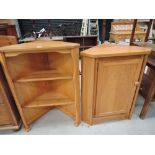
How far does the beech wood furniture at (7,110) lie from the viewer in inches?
48.2

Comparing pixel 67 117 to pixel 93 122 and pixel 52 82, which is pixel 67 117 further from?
pixel 52 82

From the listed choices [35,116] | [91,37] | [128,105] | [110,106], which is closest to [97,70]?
[110,106]

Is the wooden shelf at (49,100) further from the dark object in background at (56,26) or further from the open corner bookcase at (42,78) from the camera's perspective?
the dark object in background at (56,26)

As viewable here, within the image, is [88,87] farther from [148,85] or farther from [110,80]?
[148,85]

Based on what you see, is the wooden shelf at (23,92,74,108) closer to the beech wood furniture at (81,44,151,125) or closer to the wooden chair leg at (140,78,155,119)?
the beech wood furniture at (81,44,151,125)

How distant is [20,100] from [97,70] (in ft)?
2.82

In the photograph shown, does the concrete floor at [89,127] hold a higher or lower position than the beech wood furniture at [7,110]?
lower

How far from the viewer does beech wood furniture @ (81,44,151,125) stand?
1147 mm

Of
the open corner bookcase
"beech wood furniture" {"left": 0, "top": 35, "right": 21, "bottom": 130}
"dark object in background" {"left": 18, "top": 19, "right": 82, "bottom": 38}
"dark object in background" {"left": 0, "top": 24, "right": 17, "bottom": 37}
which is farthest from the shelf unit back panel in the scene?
"dark object in background" {"left": 18, "top": 19, "right": 82, "bottom": 38}

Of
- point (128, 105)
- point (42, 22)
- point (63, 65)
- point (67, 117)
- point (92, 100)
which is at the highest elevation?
point (42, 22)

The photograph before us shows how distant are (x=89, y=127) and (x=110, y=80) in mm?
659

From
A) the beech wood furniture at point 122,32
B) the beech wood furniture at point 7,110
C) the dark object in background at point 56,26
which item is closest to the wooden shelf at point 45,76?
the beech wood furniture at point 7,110

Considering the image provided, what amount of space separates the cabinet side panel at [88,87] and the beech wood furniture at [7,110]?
0.78m

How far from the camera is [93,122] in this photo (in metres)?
1.55
